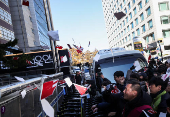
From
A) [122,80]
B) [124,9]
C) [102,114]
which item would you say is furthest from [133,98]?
[124,9]

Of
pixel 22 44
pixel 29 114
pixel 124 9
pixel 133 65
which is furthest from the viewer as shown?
pixel 124 9

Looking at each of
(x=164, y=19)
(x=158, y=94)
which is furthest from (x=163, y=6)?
(x=158, y=94)

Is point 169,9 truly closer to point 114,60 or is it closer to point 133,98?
point 114,60

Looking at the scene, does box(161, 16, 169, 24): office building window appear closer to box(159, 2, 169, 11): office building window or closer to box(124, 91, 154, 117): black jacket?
box(159, 2, 169, 11): office building window

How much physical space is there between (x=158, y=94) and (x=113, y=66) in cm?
222

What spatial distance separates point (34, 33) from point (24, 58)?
3042cm

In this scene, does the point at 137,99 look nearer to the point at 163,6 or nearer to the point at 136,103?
the point at 136,103

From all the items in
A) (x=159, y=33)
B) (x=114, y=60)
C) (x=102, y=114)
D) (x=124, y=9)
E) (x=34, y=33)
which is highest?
(x=124, y=9)

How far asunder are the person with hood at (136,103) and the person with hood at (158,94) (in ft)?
2.60

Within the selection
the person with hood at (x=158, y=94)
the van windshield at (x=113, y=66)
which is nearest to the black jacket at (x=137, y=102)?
the person with hood at (x=158, y=94)

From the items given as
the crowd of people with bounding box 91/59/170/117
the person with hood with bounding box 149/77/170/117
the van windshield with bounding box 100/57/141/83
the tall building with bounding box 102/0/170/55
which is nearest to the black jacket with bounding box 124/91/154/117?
the crowd of people with bounding box 91/59/170/117

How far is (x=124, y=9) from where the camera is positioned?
159ft

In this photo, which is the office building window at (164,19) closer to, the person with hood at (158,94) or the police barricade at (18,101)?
the person with hood at (158,94)

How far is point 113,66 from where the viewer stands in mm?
5289
